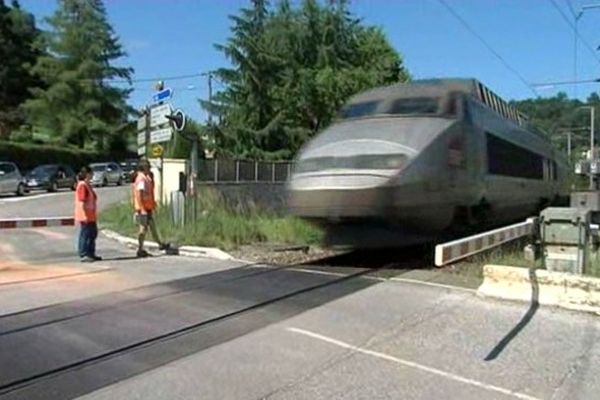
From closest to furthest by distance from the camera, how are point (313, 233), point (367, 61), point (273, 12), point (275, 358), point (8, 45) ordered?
point (275, 358)
point (313, 233)
point (273, 12)
point (367, 61)
point (8, 45)

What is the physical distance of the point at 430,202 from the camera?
12.8m

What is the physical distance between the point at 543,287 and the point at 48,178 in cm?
3849

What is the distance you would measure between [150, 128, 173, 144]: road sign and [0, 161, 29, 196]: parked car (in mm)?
22925

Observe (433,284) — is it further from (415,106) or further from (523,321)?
(415,106)

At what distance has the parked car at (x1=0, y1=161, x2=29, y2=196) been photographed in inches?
1490

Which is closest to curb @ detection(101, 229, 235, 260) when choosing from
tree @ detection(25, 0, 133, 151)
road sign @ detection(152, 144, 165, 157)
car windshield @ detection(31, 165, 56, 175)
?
road sign @ detection(152, 144, 165, 157)

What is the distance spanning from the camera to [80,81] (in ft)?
216

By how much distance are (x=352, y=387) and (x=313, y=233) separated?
10.8 metres

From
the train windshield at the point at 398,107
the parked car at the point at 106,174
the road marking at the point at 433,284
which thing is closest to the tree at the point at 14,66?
the parked car at the point at 106,174

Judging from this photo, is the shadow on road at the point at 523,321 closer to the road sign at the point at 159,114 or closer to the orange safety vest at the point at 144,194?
the orange safety vest at the point at 144,194

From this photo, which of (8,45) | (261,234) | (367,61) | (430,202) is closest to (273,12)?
(367,61)

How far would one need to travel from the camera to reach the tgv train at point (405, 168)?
39.8ft

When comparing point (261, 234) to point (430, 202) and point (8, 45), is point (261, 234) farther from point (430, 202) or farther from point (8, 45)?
point (8, 45)

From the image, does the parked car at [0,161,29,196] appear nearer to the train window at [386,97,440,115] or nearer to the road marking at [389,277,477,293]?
the train window at [386,97,440,115]
